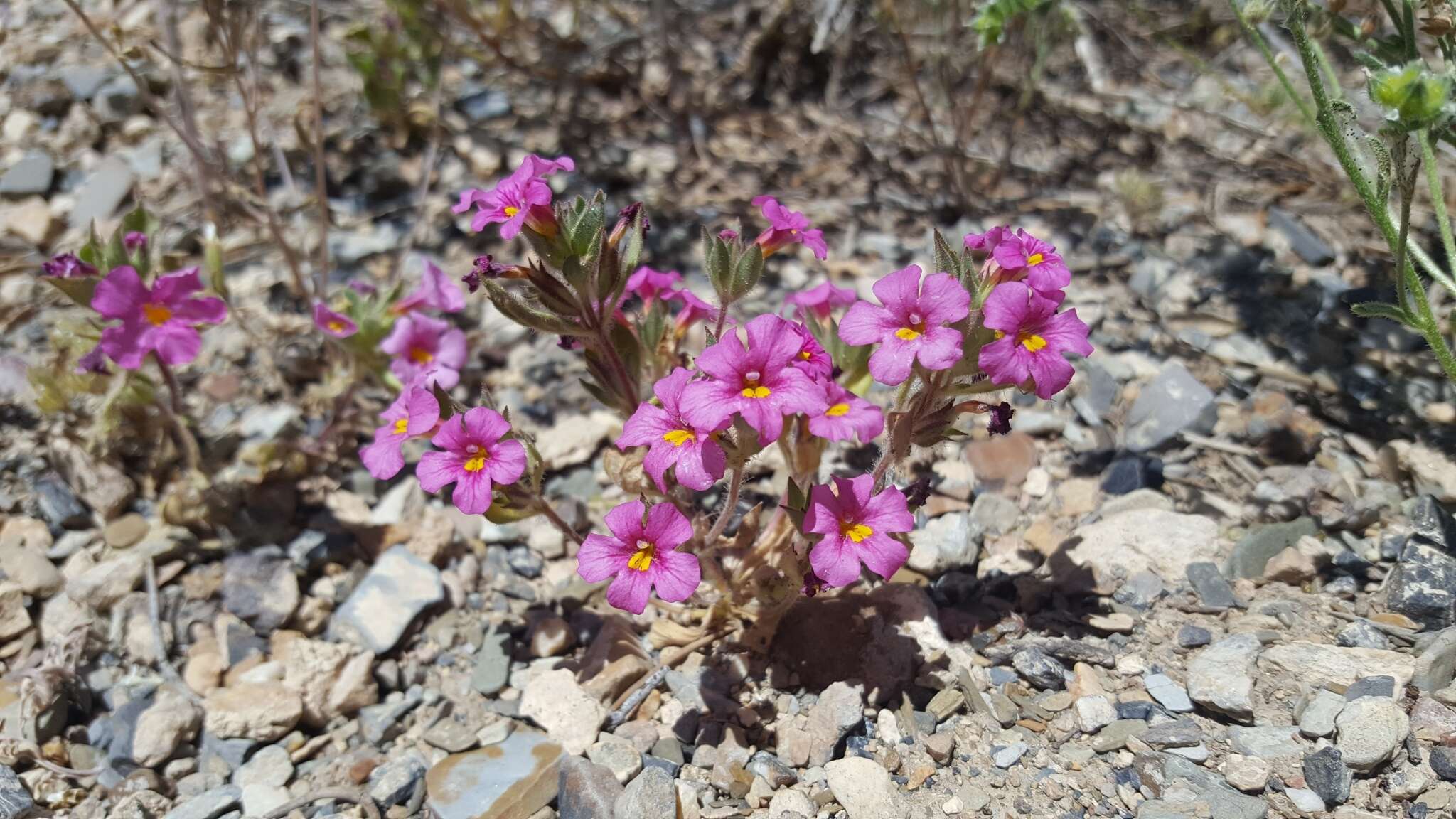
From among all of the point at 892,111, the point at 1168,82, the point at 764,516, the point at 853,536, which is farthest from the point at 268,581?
the point at 1168,82

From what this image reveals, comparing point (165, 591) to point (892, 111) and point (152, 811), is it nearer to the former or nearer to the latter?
point (152, 811)

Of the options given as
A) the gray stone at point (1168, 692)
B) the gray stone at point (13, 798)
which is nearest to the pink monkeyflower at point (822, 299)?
the gray stone at point (1168, 692)

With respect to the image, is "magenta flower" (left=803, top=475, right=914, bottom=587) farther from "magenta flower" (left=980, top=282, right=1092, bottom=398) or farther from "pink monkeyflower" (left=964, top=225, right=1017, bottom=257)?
"pink monkeyflower" (left=964, top=225, right=1017, bottom=257)

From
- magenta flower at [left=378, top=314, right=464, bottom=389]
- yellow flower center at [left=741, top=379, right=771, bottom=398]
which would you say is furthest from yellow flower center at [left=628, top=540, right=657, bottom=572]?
magenta flower at [left=378, top=314, right=464, bottom=389]

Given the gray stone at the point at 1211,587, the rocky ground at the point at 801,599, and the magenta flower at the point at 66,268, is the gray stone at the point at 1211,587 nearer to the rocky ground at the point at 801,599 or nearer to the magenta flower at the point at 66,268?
the rocky ground at the point at 801,599

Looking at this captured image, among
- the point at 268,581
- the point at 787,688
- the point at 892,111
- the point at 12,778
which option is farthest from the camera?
the point at 892,111

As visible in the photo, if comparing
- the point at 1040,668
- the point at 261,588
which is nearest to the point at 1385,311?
the point at 1040,668

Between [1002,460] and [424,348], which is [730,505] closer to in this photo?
[1002,460]
